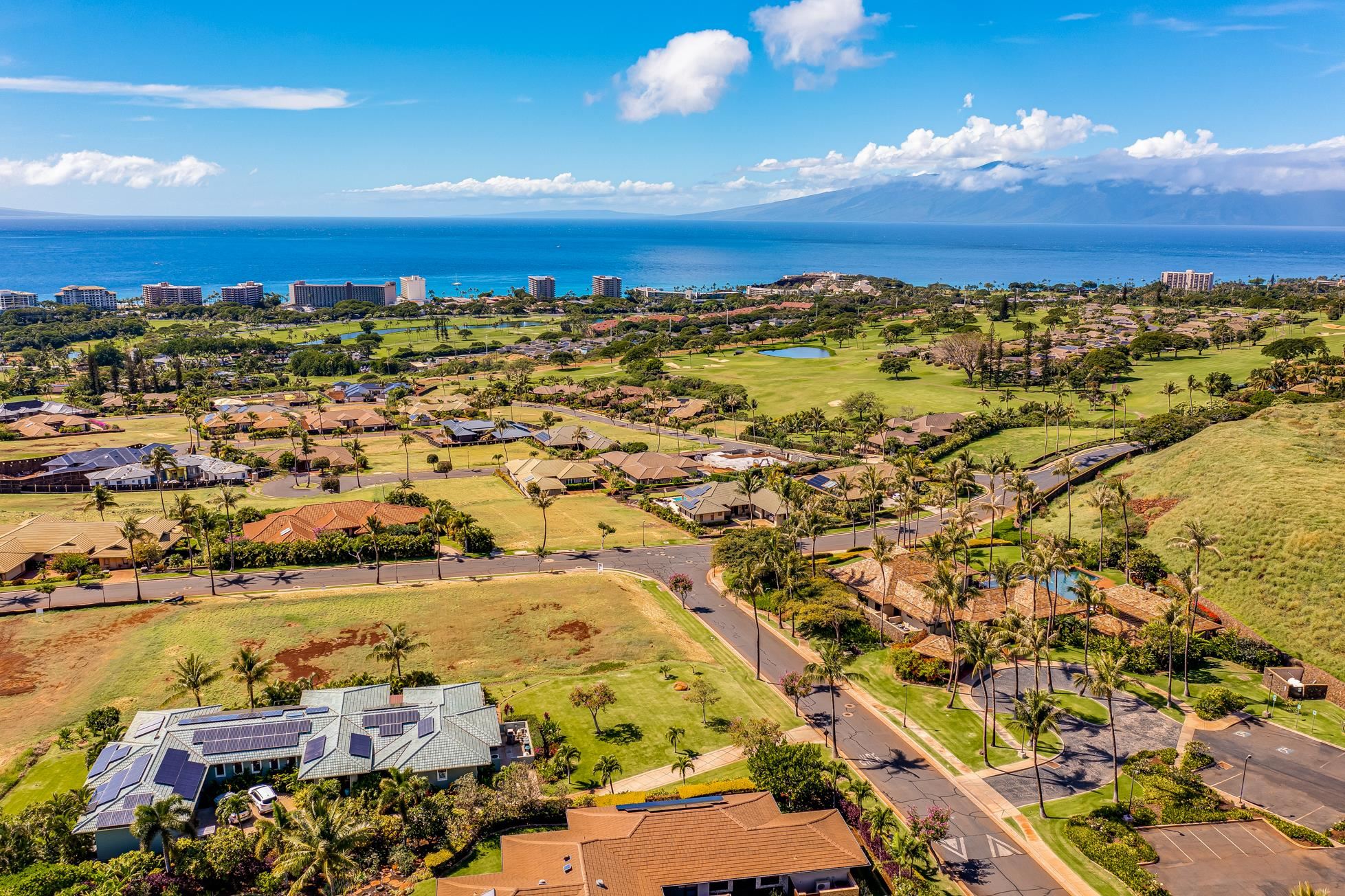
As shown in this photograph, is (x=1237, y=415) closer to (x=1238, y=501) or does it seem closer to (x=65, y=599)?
(x=1238, y=501)

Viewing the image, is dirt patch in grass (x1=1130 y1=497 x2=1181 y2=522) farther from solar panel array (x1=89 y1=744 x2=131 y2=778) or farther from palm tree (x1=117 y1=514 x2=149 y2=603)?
palm tree (x1=117 y1=514 x2=149 y2=603)

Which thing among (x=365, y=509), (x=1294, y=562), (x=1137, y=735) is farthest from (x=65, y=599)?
(x=1294, y=562)

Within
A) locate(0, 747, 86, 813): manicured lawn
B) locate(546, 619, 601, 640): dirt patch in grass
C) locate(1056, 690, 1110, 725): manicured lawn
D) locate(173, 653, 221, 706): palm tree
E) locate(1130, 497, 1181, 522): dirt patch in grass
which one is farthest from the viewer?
locate(1130, 497, 1181, 522): dirt patch in grass

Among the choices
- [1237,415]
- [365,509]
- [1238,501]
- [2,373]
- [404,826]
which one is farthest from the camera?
[2,373]

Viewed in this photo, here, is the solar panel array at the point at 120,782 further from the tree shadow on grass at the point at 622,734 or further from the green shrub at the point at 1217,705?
the green shrub at the point at 1217,705

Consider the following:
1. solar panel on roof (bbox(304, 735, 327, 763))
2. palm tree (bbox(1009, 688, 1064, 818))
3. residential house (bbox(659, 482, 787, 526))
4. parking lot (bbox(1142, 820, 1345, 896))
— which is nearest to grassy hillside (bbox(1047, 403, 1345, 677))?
parking lot (bbox(1142, 820, 1345, 896))
